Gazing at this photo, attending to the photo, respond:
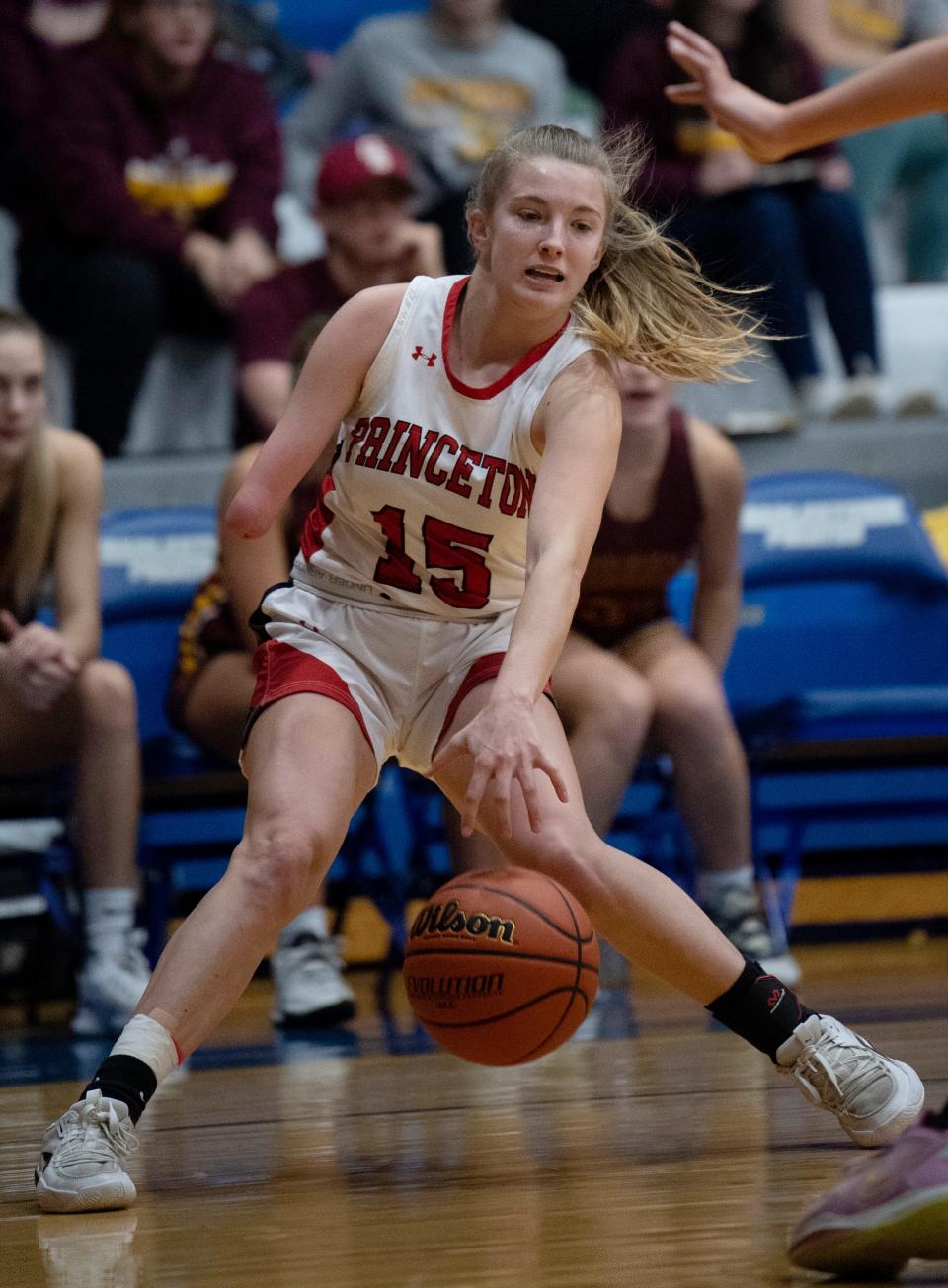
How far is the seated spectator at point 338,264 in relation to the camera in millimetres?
5645

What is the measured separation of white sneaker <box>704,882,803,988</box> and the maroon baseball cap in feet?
7.73

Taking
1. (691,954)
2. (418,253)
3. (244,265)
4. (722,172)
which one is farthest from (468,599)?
(722,172)

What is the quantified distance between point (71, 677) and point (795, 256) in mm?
3119

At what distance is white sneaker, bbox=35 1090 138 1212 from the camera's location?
250 cm

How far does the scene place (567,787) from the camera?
2734 millimetres

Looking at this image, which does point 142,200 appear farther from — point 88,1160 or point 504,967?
point 88,1160

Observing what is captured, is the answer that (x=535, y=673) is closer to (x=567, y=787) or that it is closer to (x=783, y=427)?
(x=567, y=787)

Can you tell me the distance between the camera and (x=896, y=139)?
7.31m

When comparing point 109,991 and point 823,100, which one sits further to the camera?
point 109,991

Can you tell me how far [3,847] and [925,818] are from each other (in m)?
2.87

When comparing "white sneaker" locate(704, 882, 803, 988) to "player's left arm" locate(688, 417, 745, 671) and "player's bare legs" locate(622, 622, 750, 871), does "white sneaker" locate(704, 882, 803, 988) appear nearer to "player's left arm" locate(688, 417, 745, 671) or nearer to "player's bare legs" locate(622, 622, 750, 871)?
"player's bare legs" locate(622, 622, 750, 871)

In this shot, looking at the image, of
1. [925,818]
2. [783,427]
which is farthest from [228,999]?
[783,427]

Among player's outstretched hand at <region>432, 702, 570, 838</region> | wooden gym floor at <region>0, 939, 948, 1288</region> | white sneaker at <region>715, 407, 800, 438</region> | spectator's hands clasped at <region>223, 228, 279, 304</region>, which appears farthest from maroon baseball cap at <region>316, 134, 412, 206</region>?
player's outstretched hand at <region>432, 702, 570, 838</region>

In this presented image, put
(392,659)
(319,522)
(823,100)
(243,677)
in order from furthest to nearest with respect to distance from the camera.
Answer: (243,677)
(319,522)
(392,659)
(823,100)
